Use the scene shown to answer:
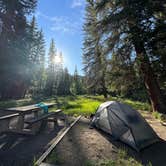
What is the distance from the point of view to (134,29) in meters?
9.52

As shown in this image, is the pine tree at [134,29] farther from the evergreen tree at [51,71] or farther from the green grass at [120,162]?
the evergreen tree at [51,71]

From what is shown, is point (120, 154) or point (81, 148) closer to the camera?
point (120, 154)

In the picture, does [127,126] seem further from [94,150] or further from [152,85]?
[152,85]

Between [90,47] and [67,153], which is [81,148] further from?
[90,47]

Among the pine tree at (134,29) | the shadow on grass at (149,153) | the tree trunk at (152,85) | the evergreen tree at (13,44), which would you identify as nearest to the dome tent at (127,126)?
the shadow on grass at (149,153)

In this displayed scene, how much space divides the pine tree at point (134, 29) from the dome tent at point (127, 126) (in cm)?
484

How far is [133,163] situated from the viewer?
377cm

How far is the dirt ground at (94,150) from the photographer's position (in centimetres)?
385

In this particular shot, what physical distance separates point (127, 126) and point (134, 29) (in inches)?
265

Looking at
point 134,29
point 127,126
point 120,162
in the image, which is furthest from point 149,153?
point 134,29

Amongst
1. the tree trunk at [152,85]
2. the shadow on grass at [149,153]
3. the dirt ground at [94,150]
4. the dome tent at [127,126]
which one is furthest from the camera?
the tree trunk at [152,85]

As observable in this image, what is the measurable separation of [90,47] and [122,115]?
2123cm

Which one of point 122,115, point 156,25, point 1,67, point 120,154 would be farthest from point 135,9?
point 1,67

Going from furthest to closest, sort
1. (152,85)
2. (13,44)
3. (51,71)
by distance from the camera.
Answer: (51,71)
(13,44)
(152,85)
